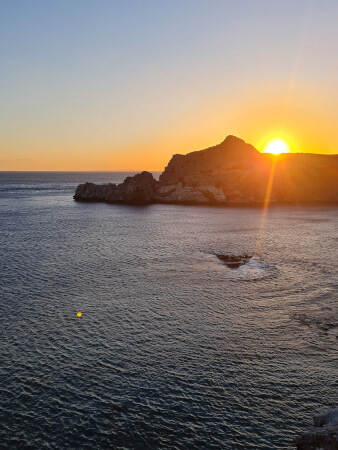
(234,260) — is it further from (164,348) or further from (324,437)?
(324,437)

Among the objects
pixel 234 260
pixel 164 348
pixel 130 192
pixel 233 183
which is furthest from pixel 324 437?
pixel 233 183

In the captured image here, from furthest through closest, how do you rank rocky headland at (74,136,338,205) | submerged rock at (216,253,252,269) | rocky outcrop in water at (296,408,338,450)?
rocky headland at (74,136,338,205) → submerged rock at (216,253,252,269) → rocky outcrop in water at (296,408,338,450)

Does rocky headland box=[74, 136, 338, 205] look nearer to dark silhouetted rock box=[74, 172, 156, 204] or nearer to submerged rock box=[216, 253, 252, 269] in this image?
dark silhouetted rock box=[74, 172, 156, 204]

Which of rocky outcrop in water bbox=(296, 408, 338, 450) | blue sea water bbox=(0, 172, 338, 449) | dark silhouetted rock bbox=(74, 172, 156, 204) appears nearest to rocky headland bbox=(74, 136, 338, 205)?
dark silhouetted rock bbox=(74, 172, 156, 204)

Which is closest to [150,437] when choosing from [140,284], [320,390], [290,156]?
[320,390]

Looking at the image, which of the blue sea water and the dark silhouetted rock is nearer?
the blue sea water

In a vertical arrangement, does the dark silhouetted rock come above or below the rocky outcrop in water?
above
